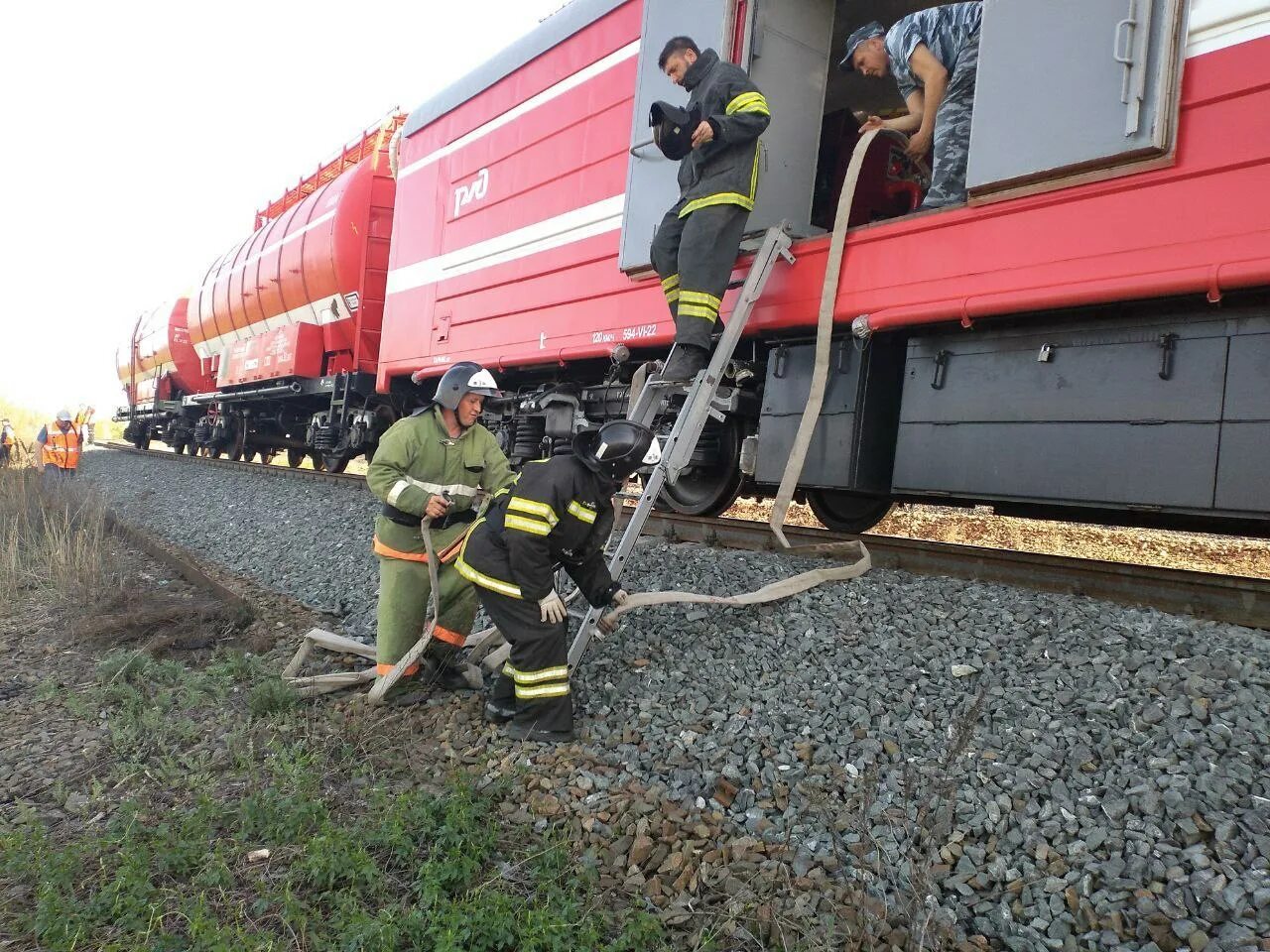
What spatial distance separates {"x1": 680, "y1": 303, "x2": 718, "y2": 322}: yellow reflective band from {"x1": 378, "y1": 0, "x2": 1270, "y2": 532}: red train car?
0.49 m

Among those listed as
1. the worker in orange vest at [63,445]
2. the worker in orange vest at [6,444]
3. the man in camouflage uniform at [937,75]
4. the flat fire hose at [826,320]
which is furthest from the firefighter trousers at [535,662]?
the worker in orange vest at [6,444]

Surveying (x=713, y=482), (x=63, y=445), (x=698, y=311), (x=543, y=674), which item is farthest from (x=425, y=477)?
(x=63, y=445)

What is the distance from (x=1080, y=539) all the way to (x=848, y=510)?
2.97 metres

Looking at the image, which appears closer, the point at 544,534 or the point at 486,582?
the point at 544,534

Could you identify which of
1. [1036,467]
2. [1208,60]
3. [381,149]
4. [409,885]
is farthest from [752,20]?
[381,149]

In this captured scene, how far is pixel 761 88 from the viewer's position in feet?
15.3

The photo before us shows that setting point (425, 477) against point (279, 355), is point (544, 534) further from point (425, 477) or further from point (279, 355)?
point (279, 355)

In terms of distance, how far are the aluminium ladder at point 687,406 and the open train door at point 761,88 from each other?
0.30m

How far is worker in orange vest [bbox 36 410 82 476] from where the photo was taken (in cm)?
1372

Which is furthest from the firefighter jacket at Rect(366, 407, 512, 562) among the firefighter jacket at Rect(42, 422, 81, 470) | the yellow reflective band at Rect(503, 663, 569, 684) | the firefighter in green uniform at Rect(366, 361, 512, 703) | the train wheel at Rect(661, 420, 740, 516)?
the firefighter jacket at Rect(42, 422, 81, 470)

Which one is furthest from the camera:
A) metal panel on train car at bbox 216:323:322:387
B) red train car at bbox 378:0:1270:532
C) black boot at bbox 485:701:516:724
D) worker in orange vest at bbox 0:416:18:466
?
worker in orange vest at bbox 0:416:18:466

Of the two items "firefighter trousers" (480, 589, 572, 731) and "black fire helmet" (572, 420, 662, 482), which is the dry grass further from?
"black fire helmet" (572, 420, 662, 482)

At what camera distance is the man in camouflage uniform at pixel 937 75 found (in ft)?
13.4

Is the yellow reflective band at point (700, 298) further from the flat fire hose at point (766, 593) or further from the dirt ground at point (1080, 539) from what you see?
the dirt ground at point (1080, 539)
